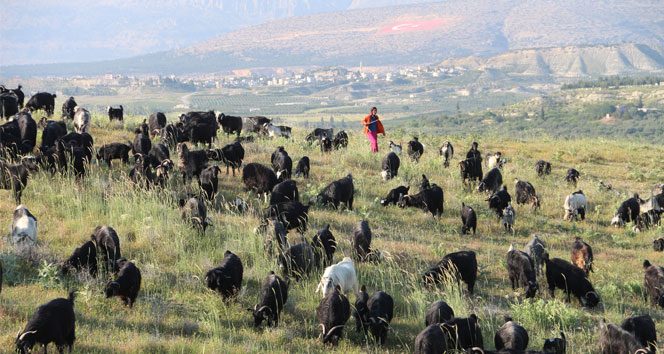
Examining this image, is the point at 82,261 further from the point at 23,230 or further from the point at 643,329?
the point at 643,329

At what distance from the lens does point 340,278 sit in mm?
9500

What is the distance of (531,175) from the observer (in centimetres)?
2161

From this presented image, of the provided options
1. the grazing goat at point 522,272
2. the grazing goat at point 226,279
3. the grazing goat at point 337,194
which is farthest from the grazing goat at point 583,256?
the grazing goat at point 226,279

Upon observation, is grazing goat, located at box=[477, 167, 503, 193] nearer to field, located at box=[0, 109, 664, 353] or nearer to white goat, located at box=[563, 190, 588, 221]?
field, located at box=[0, 109, 664, 353]

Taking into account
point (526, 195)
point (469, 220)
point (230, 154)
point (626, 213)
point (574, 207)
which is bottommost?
point (626, 213)

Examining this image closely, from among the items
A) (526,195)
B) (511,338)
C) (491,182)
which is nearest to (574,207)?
(526,195)

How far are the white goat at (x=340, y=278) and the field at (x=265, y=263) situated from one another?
0.23 metres

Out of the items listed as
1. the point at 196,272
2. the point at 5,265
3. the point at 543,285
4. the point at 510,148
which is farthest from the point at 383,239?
the point at 510,148

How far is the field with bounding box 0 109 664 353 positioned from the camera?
26.4ft

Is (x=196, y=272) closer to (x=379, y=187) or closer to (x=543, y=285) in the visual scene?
(x=543, y=285)

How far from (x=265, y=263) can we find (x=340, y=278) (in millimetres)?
1635

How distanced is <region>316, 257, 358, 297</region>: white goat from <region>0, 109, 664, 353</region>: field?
0.23 m

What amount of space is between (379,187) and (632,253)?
677 centimetres

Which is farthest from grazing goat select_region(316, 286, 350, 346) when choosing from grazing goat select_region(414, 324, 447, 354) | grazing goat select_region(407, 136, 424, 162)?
grazing goat select_region(407, 136, 424, 162)
